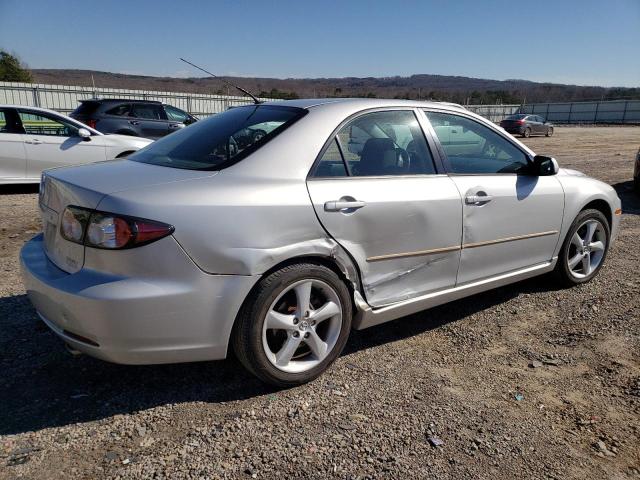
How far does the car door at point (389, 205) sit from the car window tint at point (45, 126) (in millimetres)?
7172

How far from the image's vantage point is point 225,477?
7.20ft

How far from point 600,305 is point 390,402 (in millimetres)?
2399

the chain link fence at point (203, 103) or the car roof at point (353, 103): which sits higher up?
the car roof at point (353, 103)

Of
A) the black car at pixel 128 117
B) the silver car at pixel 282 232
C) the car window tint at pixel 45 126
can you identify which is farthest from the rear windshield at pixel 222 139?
the black car at pixel 128 117

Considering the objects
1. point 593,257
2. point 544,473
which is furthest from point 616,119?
point 544,473

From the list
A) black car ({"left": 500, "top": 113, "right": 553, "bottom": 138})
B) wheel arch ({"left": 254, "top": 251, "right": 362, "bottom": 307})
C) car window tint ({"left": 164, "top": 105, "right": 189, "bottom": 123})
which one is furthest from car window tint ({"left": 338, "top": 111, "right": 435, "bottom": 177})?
black car ({"left": 500, "top": 113, "right": 553, "bottom": 138})

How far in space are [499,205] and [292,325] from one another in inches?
70.2

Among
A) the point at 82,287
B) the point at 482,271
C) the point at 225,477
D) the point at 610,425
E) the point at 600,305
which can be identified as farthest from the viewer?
the point at 600,305

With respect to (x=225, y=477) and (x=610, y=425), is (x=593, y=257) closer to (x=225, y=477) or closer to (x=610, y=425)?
(x=610, y=425)

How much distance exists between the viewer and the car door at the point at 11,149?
810 cm

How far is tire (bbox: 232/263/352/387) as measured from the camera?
261 centimetres

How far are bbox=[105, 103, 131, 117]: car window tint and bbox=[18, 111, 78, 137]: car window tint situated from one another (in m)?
4.46

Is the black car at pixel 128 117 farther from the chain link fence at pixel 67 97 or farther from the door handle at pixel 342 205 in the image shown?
the door handle at pixel 342 205

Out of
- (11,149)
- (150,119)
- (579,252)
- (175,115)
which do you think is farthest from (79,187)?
(175,115)
